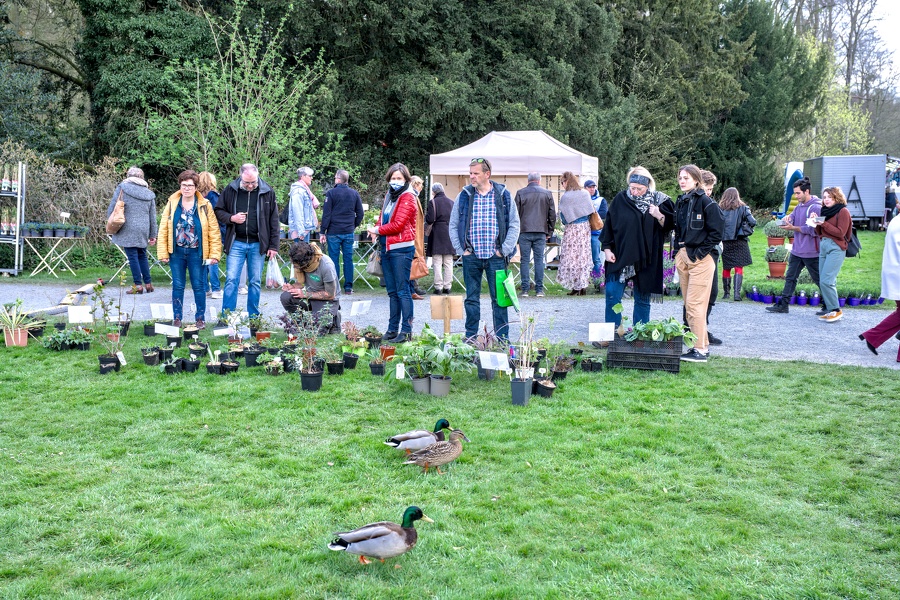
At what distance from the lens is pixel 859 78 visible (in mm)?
37250

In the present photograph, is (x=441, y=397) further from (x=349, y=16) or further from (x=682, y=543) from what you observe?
(x=349, y=16)

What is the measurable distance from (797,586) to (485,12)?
813 inches

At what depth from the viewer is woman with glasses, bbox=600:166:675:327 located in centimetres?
697

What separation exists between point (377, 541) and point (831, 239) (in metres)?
7.79

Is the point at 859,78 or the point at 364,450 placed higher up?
the point at 859,78

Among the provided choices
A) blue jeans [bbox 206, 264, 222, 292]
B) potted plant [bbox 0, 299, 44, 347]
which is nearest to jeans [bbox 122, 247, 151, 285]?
blue jeans [bbox 206, 264, 222, 292]

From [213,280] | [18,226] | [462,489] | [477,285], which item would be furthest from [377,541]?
[18,226]

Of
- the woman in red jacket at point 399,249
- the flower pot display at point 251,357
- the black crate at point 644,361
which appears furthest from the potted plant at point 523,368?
the flower pot display at point 251,357

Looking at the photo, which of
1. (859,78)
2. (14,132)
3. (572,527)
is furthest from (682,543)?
(859,78)

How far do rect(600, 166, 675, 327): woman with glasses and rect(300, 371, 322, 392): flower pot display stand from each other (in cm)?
293

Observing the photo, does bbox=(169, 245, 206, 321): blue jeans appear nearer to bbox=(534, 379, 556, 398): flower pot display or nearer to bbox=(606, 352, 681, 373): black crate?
bbox=(534, 379, 556, 398): flower pot display

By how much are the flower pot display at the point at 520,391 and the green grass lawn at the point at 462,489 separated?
0.11m

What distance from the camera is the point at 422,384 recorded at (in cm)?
584

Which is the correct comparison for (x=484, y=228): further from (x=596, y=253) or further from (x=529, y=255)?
(x=596, y=253)
